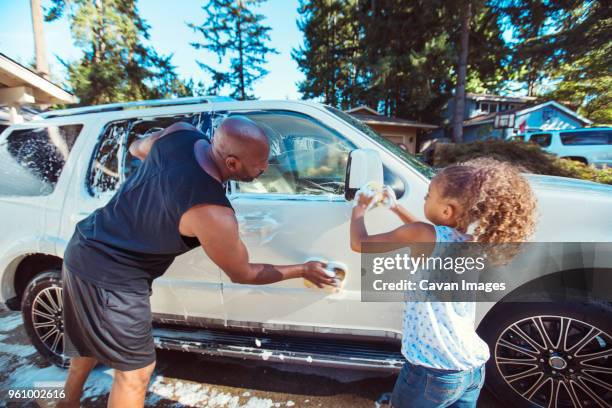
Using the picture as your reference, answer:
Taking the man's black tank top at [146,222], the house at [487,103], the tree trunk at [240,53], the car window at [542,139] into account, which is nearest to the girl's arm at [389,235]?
the man's black tank top at [146,222]

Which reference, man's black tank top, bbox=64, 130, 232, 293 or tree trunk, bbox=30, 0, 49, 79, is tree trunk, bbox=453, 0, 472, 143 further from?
tree trunk, bbox=30, 0, 49, 79

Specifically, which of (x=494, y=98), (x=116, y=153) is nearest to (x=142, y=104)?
(x=116, y=153)

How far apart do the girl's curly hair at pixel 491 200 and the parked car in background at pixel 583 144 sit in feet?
46.4

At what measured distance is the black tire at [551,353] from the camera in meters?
1.75

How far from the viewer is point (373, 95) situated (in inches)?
821

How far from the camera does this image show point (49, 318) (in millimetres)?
2482

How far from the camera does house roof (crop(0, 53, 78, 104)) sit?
574 cm

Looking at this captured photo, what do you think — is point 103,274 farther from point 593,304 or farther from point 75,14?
point 75,14

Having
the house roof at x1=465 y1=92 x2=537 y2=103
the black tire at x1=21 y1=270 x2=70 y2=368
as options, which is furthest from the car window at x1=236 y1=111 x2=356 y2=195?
the house roof at x1=465 y1=92 x2=537 y2=103

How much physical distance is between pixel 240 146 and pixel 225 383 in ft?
6.57

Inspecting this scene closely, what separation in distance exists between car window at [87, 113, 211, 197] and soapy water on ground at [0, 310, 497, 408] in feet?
5.07

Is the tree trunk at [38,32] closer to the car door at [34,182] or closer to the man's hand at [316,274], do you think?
the car door at [34,182]

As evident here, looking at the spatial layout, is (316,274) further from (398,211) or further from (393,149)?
(393,149)

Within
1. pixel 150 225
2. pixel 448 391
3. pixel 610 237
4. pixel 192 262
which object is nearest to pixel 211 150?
pixel 150 225
